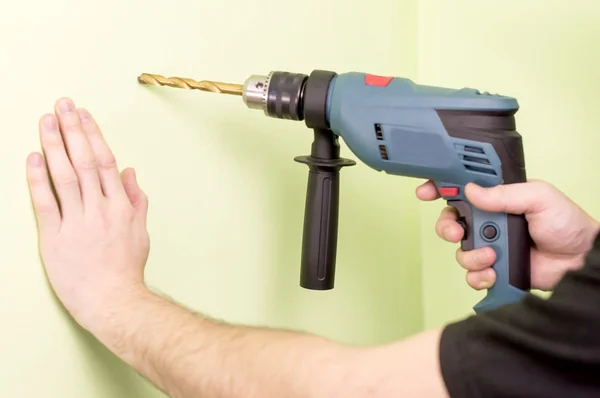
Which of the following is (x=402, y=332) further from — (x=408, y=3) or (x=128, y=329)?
(x=128, y=329)

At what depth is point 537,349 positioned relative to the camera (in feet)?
1.65

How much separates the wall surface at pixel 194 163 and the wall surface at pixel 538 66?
113 millimetres

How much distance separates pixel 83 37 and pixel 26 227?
23cm

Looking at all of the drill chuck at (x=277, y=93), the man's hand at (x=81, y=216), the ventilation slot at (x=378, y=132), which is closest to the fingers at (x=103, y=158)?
the man's hand at (x=81, y=216)

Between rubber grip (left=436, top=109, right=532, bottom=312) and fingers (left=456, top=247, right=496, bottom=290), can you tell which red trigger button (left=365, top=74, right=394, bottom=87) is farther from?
fingers (left=456, top=247, right=496, bottom=290)

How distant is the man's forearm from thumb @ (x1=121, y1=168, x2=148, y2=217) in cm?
11

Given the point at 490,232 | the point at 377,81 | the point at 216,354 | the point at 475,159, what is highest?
the point at 377,81

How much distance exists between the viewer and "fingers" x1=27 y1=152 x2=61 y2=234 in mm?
694

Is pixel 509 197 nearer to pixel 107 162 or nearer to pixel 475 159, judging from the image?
pixel 475 159

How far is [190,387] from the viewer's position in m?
0.68

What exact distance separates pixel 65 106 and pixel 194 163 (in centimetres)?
22

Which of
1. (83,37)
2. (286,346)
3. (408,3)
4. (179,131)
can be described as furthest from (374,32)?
(286,346)

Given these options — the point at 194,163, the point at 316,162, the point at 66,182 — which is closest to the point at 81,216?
the point at 66,182

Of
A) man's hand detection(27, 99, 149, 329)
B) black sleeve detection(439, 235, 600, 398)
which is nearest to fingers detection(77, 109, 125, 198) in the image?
man's hand detection(27, 99, 149, 329)
